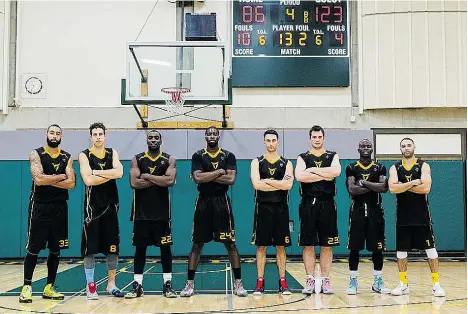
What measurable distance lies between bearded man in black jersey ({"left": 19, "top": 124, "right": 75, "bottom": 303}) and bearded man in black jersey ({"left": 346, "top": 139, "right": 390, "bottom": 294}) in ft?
11.6

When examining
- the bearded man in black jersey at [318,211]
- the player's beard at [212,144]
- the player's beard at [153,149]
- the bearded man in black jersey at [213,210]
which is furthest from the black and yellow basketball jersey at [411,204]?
the player's beard at [153,149]

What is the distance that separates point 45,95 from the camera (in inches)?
495

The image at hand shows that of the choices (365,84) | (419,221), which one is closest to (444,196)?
(365,84)

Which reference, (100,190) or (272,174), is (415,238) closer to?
(272,174)

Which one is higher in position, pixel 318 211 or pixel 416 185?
pixel 416 185

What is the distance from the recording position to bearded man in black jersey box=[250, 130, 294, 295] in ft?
22.4

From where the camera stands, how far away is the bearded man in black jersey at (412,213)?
22.6ft

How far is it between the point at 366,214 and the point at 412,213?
0.56 meters

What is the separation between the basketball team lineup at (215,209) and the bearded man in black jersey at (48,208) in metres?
0.01

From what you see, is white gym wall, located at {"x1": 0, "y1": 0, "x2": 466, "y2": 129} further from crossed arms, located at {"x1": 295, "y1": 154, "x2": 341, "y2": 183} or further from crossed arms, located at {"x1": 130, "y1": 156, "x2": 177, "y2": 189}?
crossed arms, located at {"x1": 130, "y1": 156, "x2": 177, "y2": 189}

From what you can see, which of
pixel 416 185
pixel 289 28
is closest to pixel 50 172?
pixel 416 185

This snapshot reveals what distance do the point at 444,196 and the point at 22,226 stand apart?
30.8 ft

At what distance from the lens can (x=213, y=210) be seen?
6812 mm

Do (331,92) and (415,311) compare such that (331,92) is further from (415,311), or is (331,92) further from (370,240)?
(415,311)
